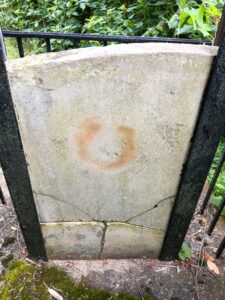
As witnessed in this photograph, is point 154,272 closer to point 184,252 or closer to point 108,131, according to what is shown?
point 184,252

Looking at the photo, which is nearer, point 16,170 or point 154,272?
point 16,170

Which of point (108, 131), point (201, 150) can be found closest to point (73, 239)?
point (108, 131)

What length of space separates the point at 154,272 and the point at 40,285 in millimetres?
831

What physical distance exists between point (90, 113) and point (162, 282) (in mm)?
1406

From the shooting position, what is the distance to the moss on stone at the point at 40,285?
6.61ft

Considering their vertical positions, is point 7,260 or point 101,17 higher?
point 101,17

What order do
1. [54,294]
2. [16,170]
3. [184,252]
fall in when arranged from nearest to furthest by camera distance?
[16,170], [54,294], [184,252]

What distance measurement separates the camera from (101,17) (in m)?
4.42

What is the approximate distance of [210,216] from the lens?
2.53 m

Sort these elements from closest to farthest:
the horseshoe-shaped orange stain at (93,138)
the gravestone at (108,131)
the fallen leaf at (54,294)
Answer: the gravestone at (108,131), the horseshoe-shaped orange stain at (93,138), the fallen leaf at (54,294)

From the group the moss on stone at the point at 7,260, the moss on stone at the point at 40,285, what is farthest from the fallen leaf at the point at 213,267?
the moss on stone at the point at 7,260

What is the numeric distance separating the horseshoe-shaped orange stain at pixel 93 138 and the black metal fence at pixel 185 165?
1.04 ft

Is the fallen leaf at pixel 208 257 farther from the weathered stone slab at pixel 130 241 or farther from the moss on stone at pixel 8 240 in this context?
the moss on stone at pixel 8 240

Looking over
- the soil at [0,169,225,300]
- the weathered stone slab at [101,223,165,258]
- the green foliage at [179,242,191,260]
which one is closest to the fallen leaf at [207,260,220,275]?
the soil at [0,169,225,300]
